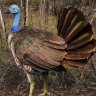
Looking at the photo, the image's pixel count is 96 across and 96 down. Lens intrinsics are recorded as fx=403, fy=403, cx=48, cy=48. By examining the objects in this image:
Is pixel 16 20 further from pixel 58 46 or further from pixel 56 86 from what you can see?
pixel 56 86

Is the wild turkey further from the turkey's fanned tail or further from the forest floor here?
the forest floor

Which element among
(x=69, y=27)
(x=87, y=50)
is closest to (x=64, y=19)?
(x=69, y=27)

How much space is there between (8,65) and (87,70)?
1.49 meters

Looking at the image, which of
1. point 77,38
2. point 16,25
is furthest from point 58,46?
point 16,25

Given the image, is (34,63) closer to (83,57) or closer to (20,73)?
(83,57)

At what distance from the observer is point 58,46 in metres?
5.99

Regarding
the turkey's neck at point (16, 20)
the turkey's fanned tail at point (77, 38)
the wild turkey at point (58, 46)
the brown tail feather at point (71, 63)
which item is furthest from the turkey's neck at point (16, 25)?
the brown tail feather at point (71, 63)

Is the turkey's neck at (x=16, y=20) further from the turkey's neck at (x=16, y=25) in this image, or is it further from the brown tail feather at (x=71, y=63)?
the brown tail feather at (x=71, y=63)

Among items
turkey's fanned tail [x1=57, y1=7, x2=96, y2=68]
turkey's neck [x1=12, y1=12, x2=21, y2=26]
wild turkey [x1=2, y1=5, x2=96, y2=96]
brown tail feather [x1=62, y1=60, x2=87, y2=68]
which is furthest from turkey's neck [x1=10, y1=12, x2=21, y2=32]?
brown tail feather [x1=62, y1=60, x2=87, y2=68]

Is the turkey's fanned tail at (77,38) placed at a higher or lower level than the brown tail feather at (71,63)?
higher

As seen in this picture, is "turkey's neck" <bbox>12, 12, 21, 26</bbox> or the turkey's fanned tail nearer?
the turkey's fanned tail

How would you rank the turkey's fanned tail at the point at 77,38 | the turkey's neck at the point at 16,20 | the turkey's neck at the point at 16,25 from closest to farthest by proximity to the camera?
1. the turkey's fanned tail at the point at 77,38
2. the turkey's neck at the point at 16,25
3. the turkey's neck at the point at 16,20

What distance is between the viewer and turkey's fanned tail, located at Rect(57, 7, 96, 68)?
592 cm

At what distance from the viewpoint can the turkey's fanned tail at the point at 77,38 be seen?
592 cm
